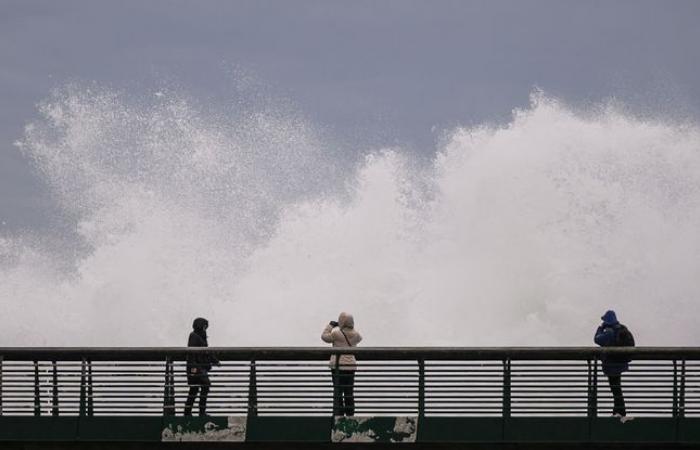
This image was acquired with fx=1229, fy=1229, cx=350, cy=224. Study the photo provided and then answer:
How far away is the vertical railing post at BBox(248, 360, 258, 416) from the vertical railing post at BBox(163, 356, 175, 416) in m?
0.91

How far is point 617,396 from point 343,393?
3.17 metres

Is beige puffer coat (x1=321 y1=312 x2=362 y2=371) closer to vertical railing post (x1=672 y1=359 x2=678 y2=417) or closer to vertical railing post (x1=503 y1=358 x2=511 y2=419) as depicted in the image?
vertical railing post (x1=503 y1=358 x2=511 y2=419)

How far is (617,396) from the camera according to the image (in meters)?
14.2

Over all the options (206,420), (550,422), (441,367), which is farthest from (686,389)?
(206,420)

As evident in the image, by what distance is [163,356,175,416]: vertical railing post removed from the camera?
14.6 meters

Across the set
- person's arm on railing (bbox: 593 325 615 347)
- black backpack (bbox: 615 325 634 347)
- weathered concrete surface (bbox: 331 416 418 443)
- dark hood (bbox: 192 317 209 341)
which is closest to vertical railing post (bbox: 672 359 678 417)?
black backpack (bbox: 615 325 634 347)

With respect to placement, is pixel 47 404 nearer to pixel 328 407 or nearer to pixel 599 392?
pixel 328 407

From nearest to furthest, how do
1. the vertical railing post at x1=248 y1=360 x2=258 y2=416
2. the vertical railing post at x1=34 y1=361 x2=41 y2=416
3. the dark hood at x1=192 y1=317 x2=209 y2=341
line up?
the vertical railing post at x1=248 y1=360 x2=258 y2=416 < the vertical railing post at x1=34 y1=361 x2=41 y2=416 < the dark hood at x1=192 y1=317 x2=209 y2=341

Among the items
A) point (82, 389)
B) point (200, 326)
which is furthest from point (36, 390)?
point (200, 326)

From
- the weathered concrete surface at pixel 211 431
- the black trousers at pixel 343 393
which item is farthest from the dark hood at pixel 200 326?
the black trousers at pixel 343 393

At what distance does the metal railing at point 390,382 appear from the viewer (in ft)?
46.8

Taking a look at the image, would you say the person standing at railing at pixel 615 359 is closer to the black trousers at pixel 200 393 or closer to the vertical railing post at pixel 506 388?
the vertical railing post at pixel 506 388

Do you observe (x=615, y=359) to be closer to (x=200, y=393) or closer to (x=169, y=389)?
(x=200, y=393)

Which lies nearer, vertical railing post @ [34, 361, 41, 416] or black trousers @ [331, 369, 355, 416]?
black trousers @ [331, 369, 355, 416]
